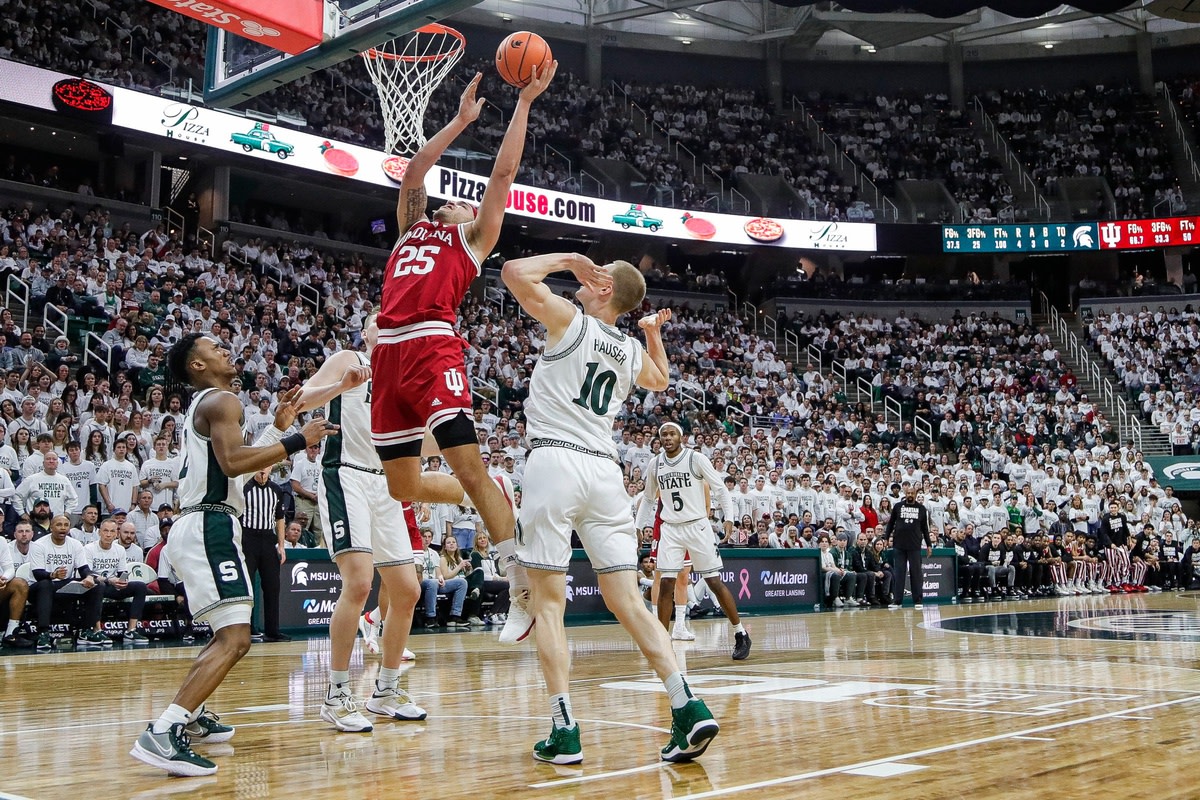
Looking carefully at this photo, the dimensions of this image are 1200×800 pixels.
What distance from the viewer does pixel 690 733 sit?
14.5 feet

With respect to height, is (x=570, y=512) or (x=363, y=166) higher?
(x=363, y=166)

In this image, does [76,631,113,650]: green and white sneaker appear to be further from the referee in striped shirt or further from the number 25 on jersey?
the number 25 on jersey

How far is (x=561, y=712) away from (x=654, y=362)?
77.0 inches

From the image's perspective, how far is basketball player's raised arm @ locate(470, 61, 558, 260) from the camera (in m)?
5.34

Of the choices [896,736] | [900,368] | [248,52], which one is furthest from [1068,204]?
[896,736]

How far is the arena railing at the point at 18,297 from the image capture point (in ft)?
58.1

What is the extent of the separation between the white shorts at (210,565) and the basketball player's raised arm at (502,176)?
1.86m

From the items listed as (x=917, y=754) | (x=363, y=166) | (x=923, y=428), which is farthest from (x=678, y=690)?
(x=923, y=428)

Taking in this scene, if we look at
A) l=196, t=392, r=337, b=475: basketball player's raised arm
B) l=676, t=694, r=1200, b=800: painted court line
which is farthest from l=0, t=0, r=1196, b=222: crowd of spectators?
l=676, t=694, r=1200, b=800: painted court line

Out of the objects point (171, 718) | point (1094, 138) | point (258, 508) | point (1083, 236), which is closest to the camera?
point (171, 718)

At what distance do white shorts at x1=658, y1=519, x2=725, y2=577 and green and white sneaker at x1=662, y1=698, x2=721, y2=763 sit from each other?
5.90m

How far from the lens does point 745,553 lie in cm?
1755

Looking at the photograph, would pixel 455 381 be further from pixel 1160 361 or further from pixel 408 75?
pixel 1160 361

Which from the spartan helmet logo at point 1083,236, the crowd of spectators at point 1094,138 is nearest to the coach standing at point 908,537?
the spartan helmet logo at point 1083,236
